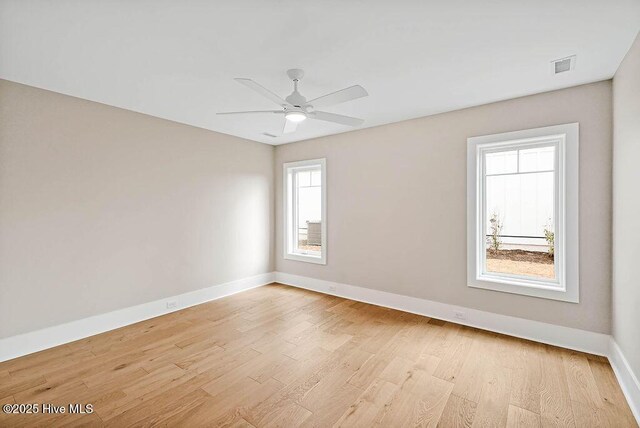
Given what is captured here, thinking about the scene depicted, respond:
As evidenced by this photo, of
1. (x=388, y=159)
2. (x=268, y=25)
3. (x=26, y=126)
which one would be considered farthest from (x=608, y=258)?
(x=26, y=126)

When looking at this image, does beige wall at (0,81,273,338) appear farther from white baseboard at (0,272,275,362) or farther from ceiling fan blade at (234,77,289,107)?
ceiling fan blade at (234,77,289,107)

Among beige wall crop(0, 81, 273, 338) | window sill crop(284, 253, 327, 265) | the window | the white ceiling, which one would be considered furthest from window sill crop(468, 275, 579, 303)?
beige wall crop(0, 81, 273, 338)

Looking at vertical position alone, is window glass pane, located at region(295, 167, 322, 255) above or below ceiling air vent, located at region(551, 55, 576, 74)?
below

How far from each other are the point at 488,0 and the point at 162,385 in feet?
11.6

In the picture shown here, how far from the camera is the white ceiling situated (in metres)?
1.78

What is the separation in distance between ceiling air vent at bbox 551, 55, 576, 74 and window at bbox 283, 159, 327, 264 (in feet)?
10.6

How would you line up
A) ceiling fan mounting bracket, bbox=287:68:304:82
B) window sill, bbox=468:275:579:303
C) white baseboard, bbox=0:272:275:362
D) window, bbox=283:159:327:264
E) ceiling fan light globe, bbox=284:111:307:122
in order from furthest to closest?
window, bbox=283:159:327:264 → window sill, bbox=468:275:579:303 → white baseboard, bbox=0:272:275:362 → ceiling fan light globe, bbox=284:111:307:122 → ceiling fan mounting bracket, bbox=287:68:304:82

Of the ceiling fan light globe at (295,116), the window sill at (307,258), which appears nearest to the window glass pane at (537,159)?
the ceiling fan light globe at (295,116)

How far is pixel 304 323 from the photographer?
356 centimetres

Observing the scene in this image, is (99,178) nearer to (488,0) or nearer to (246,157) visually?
(246,157)

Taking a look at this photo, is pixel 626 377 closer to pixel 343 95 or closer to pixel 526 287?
pixel 526 287

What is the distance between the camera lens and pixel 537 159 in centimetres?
315

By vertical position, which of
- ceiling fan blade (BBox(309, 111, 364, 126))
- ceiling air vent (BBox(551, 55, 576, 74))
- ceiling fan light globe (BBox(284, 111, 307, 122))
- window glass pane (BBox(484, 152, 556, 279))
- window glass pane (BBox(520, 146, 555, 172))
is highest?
ceiling air vent (BBox(551, 55, 576, 74))

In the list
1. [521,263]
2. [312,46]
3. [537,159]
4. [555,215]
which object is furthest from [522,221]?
[312,46]
